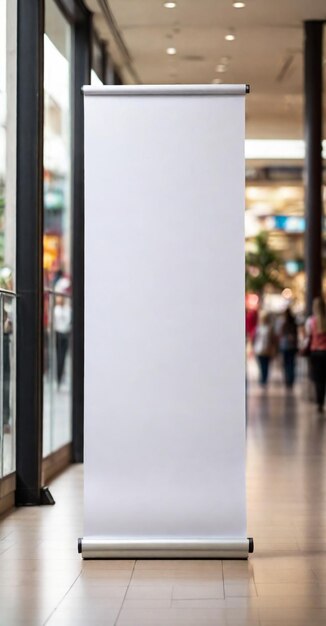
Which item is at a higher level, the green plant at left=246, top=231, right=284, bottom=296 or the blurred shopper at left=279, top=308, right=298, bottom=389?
the green plant at left=246, top=231, right=284, bottom=296

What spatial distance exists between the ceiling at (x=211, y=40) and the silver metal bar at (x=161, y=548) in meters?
6.03

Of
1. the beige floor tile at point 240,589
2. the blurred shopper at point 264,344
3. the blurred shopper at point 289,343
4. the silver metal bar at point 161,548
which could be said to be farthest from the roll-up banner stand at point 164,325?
the blurred shopper at point 264,344

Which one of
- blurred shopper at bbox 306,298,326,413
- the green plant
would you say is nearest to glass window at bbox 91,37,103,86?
blurred shopper at bbox 306,298,326,413

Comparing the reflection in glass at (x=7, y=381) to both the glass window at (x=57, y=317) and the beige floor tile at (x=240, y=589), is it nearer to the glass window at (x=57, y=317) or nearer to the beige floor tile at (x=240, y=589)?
the glass window at (x=57, y=317)

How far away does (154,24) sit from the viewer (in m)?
13.4

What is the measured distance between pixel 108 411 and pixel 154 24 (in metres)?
8.49

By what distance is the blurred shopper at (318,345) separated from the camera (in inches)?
589

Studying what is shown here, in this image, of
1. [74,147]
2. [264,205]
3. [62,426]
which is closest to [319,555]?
[62,426]

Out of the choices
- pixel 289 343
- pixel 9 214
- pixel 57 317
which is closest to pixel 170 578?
pixel 9 214

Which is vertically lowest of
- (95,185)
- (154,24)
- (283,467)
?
(283,467)

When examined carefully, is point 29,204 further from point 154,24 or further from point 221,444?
point 154,24

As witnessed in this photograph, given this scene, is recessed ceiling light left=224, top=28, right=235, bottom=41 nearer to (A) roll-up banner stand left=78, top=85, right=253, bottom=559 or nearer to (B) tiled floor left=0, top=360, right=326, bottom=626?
(B) tiled floor left=0, top=360, right=326, bottom=626

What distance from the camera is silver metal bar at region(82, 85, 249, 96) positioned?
5.74 meters

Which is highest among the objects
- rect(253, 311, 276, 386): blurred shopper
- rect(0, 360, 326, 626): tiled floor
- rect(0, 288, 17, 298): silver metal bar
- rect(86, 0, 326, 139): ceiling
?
rect(86, 0, 326, 139): ceiling
